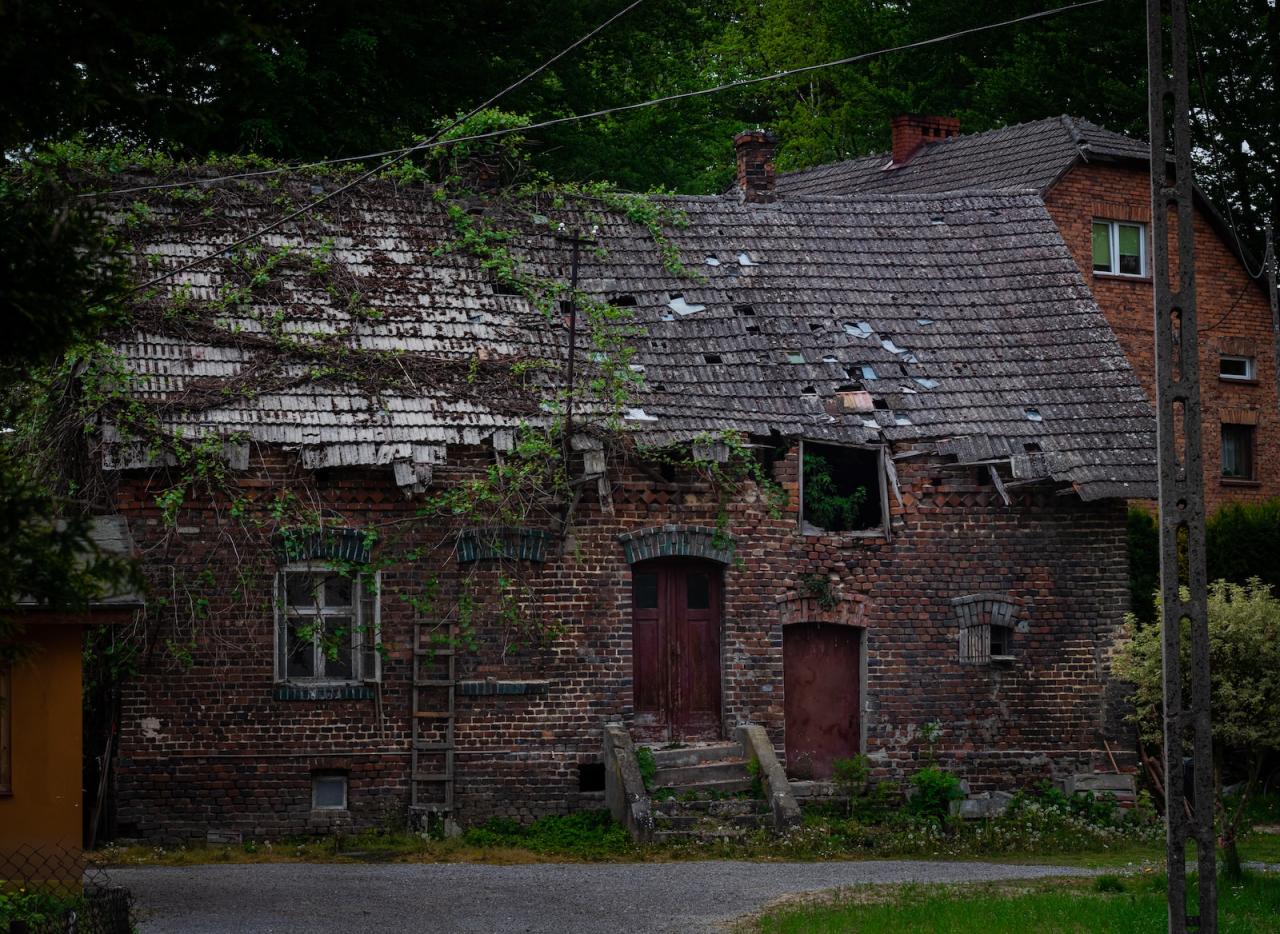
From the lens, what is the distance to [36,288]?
8.62 metres

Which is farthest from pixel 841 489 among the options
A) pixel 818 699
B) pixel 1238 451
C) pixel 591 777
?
pixel 1238 451

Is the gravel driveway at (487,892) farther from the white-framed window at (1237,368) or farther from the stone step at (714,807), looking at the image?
the white-framed window at (1237,368)

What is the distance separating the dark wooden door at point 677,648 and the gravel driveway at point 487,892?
10.6ft

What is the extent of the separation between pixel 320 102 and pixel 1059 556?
13087 millimetres

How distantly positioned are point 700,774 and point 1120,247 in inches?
567

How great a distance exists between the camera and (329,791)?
18.8 m

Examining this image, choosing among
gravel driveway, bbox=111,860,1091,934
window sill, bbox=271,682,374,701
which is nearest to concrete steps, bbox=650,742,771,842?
gravel driveway, bbox=111,860,1091,934

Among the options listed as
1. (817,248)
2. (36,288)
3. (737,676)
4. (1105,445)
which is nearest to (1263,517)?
(1105,445)

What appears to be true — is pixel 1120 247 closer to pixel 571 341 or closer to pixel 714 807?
pixel 571 341

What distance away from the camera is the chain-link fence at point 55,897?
1149 centimetres

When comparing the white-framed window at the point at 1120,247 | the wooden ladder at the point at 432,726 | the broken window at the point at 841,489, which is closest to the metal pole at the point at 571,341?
the wooden ladder at the point at 432,726

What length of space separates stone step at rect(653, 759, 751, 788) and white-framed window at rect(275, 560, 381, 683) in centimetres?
329

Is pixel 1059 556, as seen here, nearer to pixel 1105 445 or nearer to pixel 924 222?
pixel 1105 445

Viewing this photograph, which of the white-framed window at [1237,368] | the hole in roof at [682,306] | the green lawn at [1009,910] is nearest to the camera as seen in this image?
the green lawn at [1009,910]
